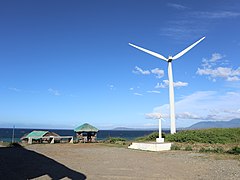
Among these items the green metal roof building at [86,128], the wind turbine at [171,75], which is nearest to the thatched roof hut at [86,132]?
the green metal roof building at [86,128]

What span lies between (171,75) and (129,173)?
84.3 feet

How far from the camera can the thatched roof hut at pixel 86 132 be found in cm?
3597

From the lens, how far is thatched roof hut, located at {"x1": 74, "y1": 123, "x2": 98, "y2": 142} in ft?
118

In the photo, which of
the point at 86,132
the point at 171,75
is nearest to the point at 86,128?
the point at 86,132

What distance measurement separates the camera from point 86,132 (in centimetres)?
3653

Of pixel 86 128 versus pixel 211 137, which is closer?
pixel 211 137

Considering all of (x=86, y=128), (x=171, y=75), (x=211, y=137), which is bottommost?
(x=211, y=137)

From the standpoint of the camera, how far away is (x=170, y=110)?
34.9m

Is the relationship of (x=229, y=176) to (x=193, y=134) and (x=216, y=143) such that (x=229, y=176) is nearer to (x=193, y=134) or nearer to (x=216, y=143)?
(x=216, y=143)

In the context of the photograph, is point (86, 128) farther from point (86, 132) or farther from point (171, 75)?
point (171, 75)

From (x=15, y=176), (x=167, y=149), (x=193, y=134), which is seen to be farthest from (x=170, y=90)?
(x=15, y=176)

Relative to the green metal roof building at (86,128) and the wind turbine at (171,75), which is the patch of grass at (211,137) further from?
the green metal roof building at (86,128)

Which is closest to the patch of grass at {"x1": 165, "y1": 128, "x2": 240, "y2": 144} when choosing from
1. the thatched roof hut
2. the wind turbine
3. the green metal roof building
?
the wind turbine

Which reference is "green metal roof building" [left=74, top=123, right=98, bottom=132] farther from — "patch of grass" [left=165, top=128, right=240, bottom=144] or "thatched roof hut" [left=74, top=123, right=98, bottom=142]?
"patch of grass" [left=165, top=128, right=240, bottom=144]
